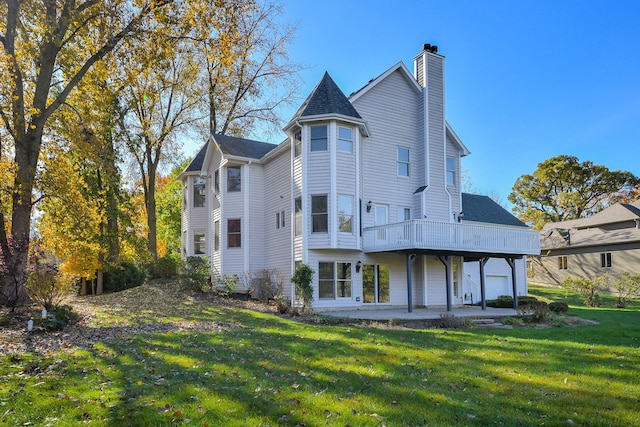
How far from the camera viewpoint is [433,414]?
5457 mm

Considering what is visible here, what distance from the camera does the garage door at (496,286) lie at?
80.7 feet

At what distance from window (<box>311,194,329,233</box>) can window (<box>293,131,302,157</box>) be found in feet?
7.06

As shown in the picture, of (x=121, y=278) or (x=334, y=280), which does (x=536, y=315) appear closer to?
(x=334, y=280)

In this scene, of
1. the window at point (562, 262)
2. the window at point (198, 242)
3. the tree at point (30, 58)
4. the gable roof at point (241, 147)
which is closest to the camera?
the tree at point (30, 58)

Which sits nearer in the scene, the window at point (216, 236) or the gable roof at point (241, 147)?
the gable roof at point (241, 147)

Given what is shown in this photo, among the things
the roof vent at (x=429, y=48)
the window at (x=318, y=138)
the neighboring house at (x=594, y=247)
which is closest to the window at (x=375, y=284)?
the window at (x=318, y=138)

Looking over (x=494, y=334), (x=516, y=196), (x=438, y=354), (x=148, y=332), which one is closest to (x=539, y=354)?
(x=438, y=354)

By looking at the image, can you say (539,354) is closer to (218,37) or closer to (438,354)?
(438,354)

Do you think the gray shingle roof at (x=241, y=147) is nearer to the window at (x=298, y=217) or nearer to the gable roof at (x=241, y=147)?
the gable roof at (x=241, y=147)

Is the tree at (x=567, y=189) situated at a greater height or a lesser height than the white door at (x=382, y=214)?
greater

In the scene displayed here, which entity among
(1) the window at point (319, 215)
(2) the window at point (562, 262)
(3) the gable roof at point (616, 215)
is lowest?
(2) the window at point (562, 262)

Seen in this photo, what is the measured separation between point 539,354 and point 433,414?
192 inches

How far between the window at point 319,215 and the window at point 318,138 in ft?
6.39

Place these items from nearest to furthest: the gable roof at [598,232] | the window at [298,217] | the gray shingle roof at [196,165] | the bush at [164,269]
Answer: the window at [298,217] < the bush at [164,269] < the gray shingle roof at [196,165] < the gable roof at [598,232]
